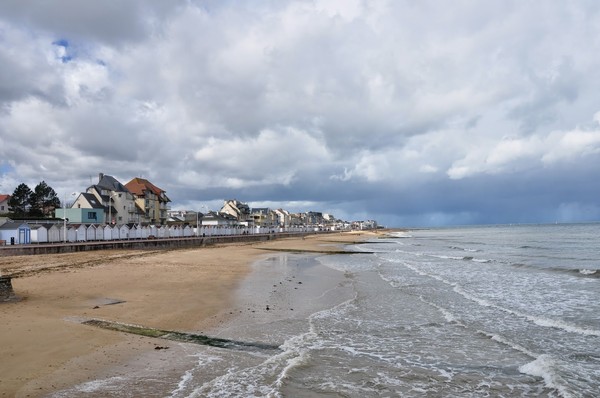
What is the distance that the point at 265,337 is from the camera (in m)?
9.73

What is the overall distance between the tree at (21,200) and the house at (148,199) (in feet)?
68.5

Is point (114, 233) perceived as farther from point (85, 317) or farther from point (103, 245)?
point (85, 317)

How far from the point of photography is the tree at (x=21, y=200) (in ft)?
294

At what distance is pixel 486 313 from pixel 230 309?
8.36 meters

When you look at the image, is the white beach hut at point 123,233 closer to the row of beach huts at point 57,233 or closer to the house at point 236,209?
the row of beach huts at point 57,233

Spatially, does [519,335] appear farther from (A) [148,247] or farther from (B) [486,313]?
(A) [148,247]

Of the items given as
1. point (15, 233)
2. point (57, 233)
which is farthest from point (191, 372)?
point (15, 233)

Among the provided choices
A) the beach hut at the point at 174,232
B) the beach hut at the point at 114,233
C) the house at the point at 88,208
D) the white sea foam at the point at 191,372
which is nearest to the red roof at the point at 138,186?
the house at the point at 88,208

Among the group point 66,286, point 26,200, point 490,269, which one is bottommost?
point 490,269

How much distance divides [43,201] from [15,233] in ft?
188

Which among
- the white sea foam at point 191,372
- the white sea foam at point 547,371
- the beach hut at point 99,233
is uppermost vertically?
the beach hut at point 99,233

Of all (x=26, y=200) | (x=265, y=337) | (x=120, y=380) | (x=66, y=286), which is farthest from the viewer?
(x=26, y=200)

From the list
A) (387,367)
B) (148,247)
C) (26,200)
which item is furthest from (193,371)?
(26,200)

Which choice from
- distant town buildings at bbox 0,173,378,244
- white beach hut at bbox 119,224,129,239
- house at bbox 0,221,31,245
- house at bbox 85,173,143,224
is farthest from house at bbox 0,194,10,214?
house at bbox 0,221,31,245
